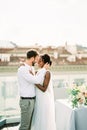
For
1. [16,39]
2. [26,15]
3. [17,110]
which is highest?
[26,15]

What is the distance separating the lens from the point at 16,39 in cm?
1138

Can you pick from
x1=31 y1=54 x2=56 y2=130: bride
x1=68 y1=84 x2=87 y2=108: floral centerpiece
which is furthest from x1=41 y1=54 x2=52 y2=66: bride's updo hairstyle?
x1=68 y1=84 x2=87 y2=108: floral centerpiece

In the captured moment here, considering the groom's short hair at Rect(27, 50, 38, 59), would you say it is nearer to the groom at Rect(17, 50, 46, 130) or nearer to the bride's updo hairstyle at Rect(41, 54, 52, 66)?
the groom at Rect(17, 50, 46, 130)

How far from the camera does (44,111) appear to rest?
3469 millimetres

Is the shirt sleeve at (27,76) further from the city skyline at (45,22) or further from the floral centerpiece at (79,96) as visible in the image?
the city skyline at (45,22)

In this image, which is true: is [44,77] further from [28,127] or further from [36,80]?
[28,127]

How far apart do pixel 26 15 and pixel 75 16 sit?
2407mm

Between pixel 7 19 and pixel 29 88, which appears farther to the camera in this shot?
pixel 7 19

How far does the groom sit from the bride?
9 cm

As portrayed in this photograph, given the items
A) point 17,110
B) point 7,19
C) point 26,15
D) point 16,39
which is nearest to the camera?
point 17,110

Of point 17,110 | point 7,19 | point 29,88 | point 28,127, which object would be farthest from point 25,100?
point 7,19

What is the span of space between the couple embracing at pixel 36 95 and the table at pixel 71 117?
0.12m

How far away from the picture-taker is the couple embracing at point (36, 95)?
3.29 metres

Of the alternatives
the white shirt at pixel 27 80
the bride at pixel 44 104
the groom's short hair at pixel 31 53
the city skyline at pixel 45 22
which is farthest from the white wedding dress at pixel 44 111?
the city skyline at pixel 45 22
